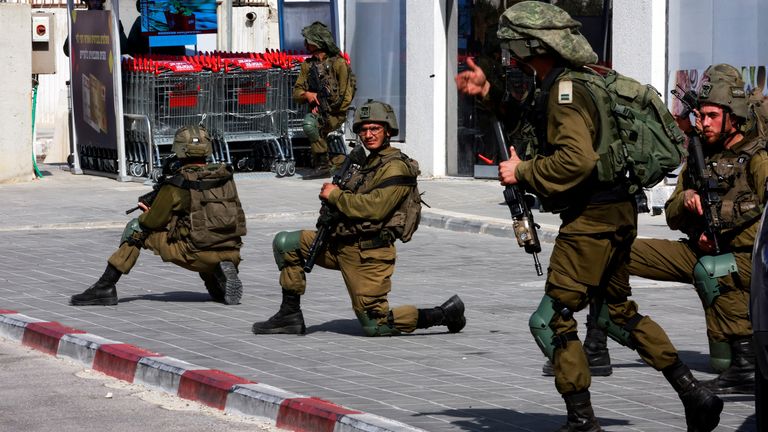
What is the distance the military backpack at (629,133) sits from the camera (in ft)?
21.6

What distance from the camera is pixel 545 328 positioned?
21.9 feet

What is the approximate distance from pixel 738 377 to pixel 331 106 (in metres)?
11.8

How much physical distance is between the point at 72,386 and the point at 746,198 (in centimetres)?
377

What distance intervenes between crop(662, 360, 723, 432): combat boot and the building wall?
15.2m

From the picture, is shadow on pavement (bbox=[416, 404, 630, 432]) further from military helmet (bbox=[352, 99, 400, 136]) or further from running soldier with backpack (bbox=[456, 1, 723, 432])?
military helmet (bbox=[352, 99, 400, 136])

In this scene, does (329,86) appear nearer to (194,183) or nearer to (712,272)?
(194,183)

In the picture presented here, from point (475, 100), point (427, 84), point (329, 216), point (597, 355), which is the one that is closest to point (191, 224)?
point (329, 216)

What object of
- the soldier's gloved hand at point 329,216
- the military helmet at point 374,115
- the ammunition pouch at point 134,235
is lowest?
the ammunition pouch at point 134,235

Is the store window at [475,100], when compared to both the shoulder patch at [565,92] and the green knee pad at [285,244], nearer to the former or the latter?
the green knee pad at [285,244]

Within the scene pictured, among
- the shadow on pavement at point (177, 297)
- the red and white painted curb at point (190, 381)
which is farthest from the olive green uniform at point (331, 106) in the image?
the red and white painted curb at point (190, 381)

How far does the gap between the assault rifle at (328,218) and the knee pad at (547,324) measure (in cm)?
305

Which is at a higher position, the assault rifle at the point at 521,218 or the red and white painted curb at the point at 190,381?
the assault rifle at the point at 521,218

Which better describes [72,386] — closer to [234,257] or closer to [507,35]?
[234,257]

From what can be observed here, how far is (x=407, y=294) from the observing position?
12.1 metres
